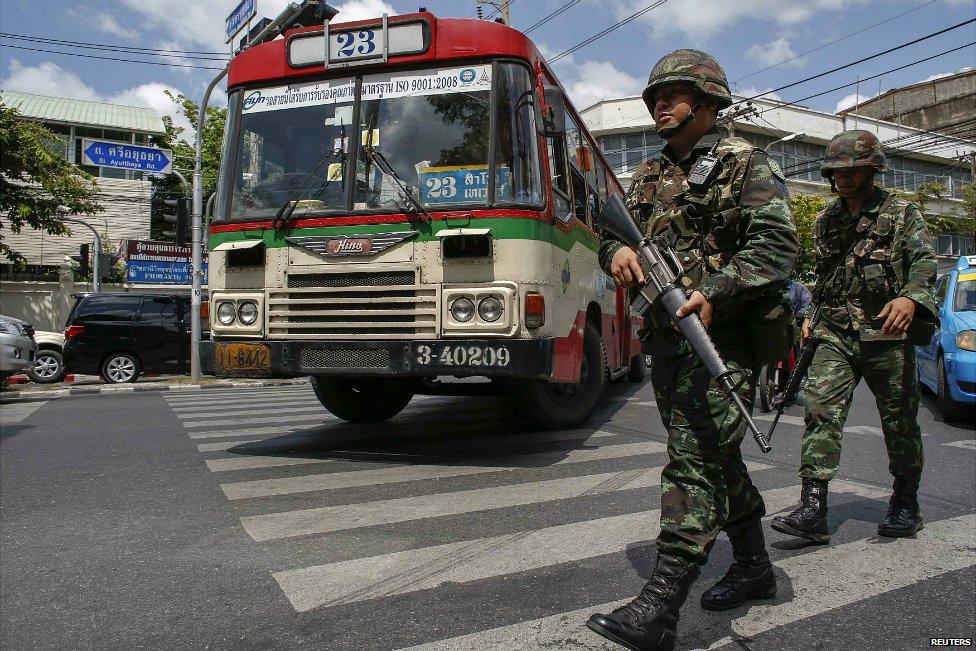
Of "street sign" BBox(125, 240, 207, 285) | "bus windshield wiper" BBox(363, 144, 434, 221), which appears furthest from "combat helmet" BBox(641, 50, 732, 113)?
"street sign" BBox(125, 240, 207, 285)

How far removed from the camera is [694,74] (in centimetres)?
276

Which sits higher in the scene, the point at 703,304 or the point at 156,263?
the point at 156,263

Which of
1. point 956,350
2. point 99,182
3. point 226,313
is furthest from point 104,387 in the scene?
point 99,182

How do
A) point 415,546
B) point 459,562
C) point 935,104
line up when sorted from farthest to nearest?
point 935,104 < point 415,546 < point 459,562

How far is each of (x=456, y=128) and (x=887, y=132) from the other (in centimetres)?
4682

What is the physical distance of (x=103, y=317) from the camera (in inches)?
583

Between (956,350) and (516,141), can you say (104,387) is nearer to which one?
(516,141)

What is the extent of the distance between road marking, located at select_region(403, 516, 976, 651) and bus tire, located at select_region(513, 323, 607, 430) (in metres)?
3.18

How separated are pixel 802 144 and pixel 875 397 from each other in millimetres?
39842

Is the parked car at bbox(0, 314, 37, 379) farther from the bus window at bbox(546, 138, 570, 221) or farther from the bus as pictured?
the bus window at bbox(546, 138, 570, 221)

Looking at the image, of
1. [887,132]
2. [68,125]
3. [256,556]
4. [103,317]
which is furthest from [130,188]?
[887,132]

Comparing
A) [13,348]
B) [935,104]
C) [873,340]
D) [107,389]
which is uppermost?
[935,104]

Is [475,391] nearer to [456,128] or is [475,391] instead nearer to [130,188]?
[456,128]

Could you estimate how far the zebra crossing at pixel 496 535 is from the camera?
112 inches
